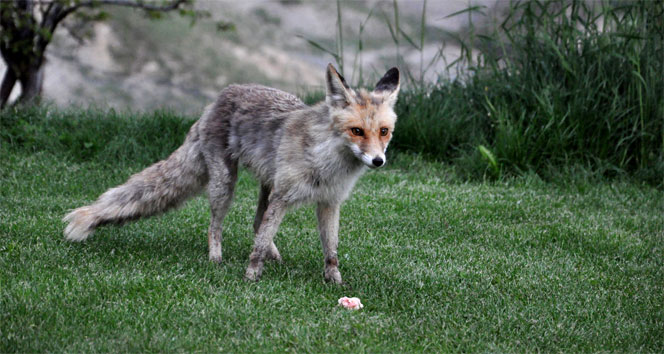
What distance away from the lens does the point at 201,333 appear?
4230 millimetres

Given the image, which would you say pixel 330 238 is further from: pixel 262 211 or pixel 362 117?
pixel 362 117

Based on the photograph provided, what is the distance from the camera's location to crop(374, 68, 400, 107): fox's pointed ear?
16.8 feet

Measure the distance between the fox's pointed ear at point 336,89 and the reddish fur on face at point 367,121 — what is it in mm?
75

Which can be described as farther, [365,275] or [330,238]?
[365,275]

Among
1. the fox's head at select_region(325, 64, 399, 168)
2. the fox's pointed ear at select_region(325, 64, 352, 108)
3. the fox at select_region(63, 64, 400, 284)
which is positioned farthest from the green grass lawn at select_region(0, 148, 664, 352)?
the fox's pointed ear at select_region(325, 64, 352, 108)

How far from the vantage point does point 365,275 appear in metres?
5.65

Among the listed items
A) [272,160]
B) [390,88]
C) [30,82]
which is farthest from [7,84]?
[390,88]

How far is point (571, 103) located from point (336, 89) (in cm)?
541

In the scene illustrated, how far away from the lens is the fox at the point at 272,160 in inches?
194

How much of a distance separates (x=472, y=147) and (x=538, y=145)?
3.15ft

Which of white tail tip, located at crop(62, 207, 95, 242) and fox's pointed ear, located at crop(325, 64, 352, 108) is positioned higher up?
fox's pointed ear, located at crop(325, 64, 352, 108)

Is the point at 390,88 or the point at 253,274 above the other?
the point at 390,88

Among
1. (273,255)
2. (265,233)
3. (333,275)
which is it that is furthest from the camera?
(273,255)

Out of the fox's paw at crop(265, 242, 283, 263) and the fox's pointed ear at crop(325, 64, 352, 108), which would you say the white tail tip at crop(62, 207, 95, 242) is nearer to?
the fox's paw at crop(265, 242, 283, 263)
